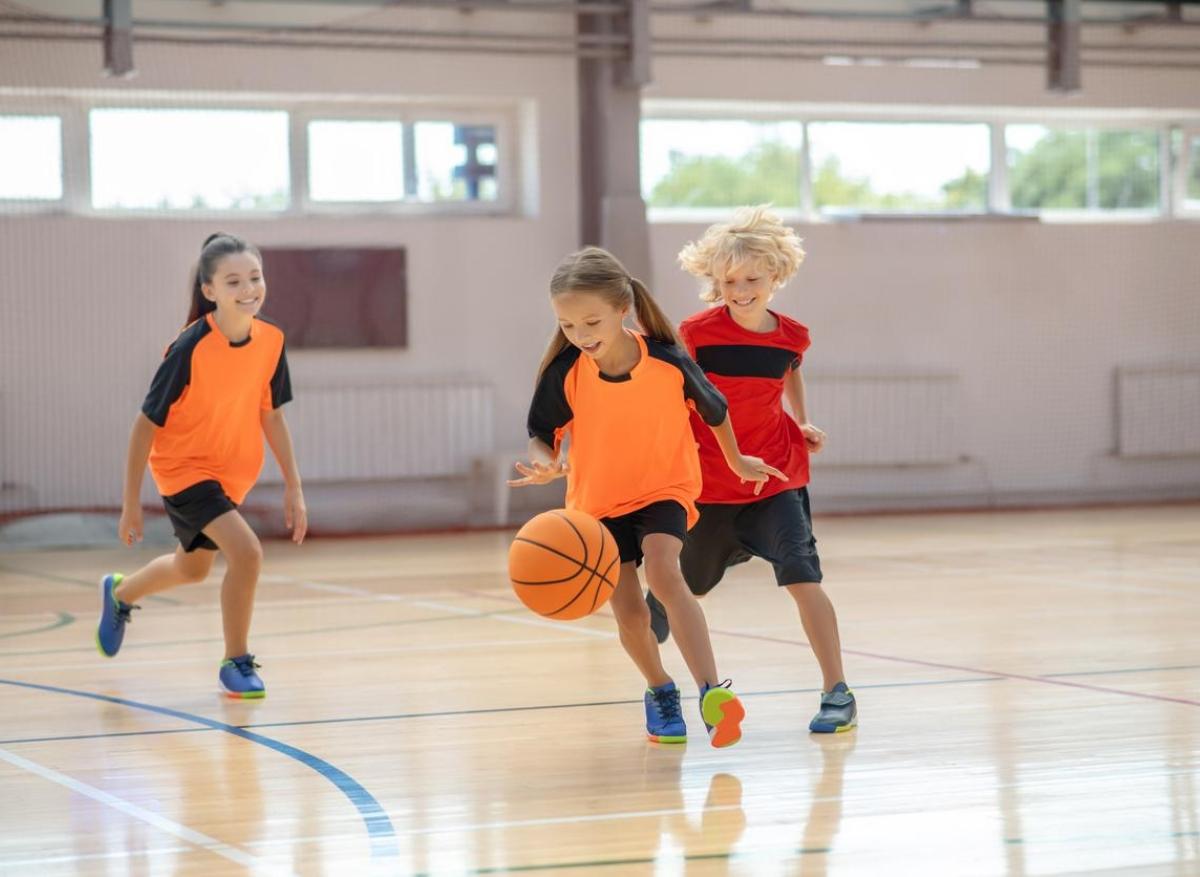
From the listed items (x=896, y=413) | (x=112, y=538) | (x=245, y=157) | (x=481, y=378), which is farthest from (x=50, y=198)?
(x=896, y=413)

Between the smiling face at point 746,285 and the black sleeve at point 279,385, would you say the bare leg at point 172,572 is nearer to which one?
the black sleeve at point 279,385

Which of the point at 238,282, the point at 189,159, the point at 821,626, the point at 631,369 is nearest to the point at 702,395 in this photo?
the point at 631,369

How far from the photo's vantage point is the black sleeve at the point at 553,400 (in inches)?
140

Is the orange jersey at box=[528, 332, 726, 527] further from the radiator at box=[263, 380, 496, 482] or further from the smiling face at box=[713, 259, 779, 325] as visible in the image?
the radiator at box=[263, 380, 496, 482]

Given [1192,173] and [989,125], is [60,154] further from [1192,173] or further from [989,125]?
[1192,173]

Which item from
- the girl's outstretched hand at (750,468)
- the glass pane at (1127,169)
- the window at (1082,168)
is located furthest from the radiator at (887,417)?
the girl's outstretched hand at (750,468)

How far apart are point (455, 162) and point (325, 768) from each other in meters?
7.11

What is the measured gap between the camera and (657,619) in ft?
12.8

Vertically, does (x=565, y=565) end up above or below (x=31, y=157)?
below

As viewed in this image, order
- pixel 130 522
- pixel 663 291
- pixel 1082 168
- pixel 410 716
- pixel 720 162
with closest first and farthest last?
1. pixel 410 716
2. pixel 130 522
3. pixel 663 291
4. pixel 720 162
5. pixel 1082 168

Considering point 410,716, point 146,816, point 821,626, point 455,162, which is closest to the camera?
point 146,816

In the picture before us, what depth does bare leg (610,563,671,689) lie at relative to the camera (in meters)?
3.54

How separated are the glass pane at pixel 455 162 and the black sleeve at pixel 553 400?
6.66m

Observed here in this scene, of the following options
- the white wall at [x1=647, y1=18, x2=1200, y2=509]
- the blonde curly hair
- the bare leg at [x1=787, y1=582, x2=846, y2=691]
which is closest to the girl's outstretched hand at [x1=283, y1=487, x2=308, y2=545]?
the blonde curly hair
